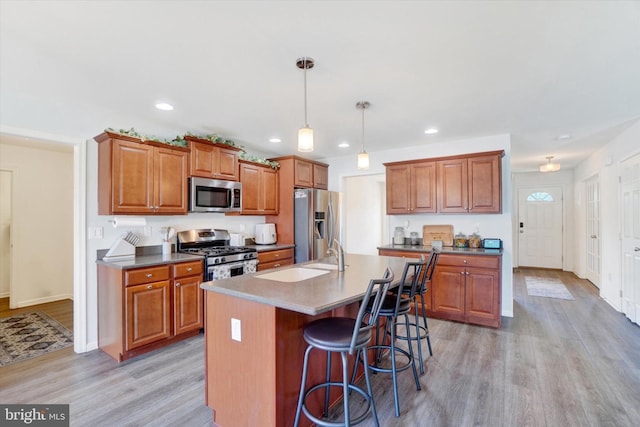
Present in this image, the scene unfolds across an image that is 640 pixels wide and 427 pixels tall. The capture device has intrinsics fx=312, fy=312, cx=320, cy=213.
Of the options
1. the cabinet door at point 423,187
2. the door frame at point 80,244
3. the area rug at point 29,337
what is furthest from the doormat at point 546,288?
the area rug at point 29,337

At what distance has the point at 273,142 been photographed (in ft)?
15.1

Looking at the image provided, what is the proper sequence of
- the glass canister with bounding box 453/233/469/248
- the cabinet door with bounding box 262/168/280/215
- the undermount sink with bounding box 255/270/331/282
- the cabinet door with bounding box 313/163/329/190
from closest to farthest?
1. the undermount sink with bounding box 255/270/331/282
2. the glass canister with bounding box 453/233/469/248
3. the cabinet door with bounding box 262/168/280/215
4. the cabinet door with bounding box 313/163/329/190

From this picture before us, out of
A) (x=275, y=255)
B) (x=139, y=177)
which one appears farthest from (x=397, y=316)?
(x=139, y=177)

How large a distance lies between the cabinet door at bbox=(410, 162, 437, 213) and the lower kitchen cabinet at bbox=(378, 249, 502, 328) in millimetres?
737

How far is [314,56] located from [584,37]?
167cm

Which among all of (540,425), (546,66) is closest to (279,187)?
(546,66)

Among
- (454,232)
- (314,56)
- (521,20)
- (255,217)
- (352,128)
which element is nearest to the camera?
(521,20)

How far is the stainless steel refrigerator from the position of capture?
4.81 metres

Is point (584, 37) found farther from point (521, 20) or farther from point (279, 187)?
point (279, 187)

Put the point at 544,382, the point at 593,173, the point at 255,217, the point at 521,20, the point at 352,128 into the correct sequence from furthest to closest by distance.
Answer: the point at 593,173 < the point at 255,217 < the point at 352,128 < the point at 544,382 < the point at 521,20

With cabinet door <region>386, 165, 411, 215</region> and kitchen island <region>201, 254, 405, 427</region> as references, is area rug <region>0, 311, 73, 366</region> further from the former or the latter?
cabinet door <region>386, 165, 411, 215</region>

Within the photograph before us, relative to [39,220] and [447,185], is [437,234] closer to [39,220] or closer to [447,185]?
[447,185]

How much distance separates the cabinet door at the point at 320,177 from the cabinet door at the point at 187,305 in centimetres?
265

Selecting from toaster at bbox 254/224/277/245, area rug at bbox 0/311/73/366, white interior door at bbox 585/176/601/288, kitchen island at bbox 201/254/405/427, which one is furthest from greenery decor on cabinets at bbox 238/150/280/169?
white interior door at bbox 585/176/601/288
